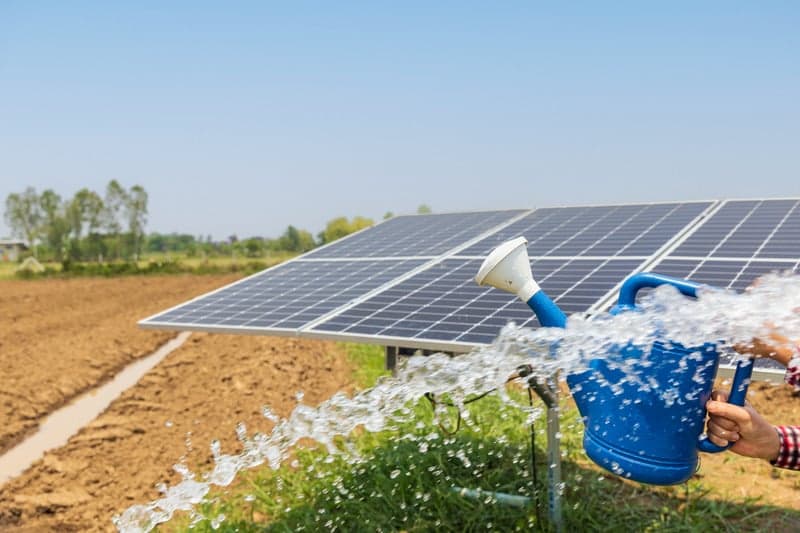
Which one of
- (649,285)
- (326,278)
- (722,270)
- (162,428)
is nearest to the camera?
(649,285)

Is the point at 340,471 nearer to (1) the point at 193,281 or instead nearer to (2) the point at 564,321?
(2) the point at 564,321

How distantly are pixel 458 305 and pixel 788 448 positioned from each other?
3.20m

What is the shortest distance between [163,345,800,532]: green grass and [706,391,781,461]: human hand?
2.37 m

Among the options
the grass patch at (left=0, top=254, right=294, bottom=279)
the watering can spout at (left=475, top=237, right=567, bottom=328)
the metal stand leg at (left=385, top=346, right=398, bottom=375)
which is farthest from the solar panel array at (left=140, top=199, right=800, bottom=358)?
the grass patch at (left=0, top=254, right=294, bottom=279)

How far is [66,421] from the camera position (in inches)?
380

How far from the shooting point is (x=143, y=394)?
1045 cm

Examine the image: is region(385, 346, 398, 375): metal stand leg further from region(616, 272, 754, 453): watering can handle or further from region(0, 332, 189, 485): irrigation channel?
region(0, 332, 189, 485): irrigation channel

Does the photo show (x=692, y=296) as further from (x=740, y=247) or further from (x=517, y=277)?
(x=740, y=247)

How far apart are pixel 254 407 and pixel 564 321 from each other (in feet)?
23.4

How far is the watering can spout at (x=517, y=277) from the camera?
2.73m

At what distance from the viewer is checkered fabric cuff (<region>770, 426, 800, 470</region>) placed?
2225 millimetres

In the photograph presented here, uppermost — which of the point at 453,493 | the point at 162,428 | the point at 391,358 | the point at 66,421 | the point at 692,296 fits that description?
the point at 692,296

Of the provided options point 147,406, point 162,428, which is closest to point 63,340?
point 147,406

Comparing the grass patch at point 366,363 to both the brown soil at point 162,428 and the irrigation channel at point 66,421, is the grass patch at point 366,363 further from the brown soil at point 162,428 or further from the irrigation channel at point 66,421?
the irrigation channel at point 66,421
